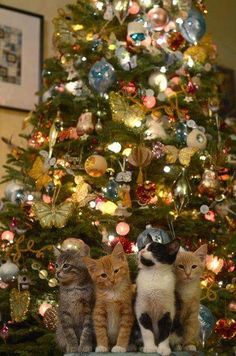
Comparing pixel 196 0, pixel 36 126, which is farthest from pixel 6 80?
pixel 196 0

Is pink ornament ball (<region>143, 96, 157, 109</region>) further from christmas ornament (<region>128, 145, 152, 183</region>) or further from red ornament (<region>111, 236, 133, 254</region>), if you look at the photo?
red ornament (<region>111, 236, 133, 254</region>)

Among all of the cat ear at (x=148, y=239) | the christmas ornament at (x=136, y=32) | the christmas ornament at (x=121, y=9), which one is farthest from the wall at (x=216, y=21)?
the cat ear at (x=148, y=239)

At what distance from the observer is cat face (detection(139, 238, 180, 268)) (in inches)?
43.9

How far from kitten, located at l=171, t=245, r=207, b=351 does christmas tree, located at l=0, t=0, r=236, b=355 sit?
42cm

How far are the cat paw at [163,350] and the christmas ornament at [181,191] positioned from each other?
0.79 m

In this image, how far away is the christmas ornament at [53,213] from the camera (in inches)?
68.1

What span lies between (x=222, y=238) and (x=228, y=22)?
2.00 metres

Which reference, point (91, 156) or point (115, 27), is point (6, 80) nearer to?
point (115, 27)

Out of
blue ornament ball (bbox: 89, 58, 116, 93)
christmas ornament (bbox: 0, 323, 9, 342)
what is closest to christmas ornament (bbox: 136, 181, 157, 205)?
blue ornament ball (bbox: 89, 58, 116, 93)

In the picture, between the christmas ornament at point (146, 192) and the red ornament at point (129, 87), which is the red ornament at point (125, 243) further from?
the red ornament at point (129, 87)

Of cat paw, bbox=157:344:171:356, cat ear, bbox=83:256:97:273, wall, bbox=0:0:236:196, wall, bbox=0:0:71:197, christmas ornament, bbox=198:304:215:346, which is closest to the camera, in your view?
cat paw, bbox=157:344:171:356

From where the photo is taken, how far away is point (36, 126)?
219 centimetres

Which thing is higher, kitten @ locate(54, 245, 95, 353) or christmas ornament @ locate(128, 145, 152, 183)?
christmas ornament @ locate(128, 145, 152, 183)

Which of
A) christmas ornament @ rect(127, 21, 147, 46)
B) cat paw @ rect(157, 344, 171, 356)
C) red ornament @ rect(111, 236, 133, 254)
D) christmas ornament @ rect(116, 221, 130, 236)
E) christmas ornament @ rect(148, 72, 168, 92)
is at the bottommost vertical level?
red ornament @ rect(111, 236, 133, 254)
